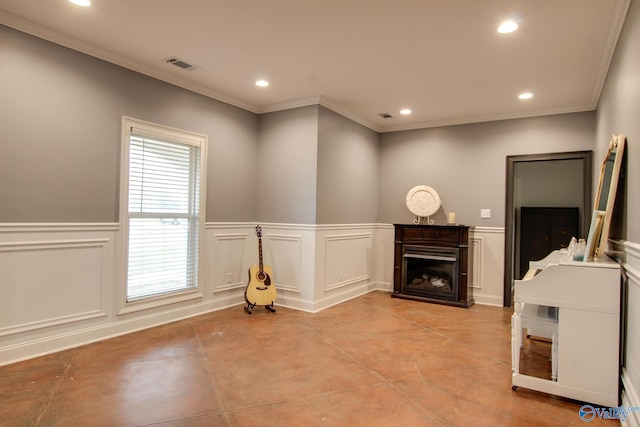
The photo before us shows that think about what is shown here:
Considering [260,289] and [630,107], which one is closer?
[630,107]

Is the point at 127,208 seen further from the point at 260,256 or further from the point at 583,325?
the point at 583,325

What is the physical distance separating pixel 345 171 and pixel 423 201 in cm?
125

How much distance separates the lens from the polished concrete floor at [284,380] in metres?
2.07

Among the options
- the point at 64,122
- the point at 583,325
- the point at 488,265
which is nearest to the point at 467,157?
the point at 488,265

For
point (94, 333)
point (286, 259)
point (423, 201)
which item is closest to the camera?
point (94, 333)

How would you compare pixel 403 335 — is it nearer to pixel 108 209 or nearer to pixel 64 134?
pixel 108 209

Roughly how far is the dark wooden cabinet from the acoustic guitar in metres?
4.45

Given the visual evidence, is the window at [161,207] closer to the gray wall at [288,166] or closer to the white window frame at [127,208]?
the white window frame at [127,208]

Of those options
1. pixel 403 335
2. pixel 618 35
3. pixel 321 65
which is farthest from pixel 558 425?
pixel 321 65

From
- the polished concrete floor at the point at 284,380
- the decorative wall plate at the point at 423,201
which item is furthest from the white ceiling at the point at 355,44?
the polished concrete floor at the point at 284,380

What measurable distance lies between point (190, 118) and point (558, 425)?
13.2ft

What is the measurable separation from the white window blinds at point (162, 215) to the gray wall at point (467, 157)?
2.96 m

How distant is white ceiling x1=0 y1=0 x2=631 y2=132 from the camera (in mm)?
2539

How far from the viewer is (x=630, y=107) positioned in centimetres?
223
